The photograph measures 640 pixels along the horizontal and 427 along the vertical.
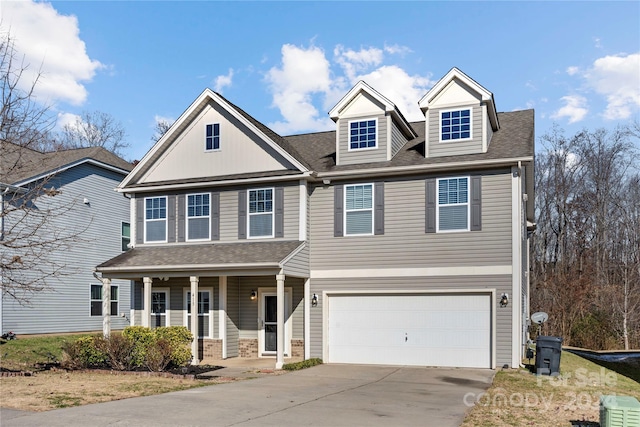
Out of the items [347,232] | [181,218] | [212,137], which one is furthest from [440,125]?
[181,218]

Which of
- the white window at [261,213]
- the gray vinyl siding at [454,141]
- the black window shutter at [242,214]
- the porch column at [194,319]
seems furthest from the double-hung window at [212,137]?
the gray vinyl siding at [454,141]

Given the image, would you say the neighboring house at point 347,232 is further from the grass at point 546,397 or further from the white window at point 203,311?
the grass at point 546,397

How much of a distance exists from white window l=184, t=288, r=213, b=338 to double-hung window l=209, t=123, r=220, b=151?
14.6 feet

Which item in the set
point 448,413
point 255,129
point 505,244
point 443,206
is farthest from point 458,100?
point 448,413

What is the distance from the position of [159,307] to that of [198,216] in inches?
129

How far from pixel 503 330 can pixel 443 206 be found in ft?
11.8

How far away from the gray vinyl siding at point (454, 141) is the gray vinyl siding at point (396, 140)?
1213mm

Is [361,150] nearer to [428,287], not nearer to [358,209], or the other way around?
[358,209]

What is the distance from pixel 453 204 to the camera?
1686cm

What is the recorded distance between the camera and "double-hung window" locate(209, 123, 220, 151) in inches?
764

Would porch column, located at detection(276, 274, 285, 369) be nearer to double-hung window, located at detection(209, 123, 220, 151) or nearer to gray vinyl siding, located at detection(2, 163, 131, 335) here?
double-hung window, located at detection(209, 123, 220, 151)

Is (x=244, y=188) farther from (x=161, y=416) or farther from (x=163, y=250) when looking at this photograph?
(x=161, y=416)

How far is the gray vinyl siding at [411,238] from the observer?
53.5 ft

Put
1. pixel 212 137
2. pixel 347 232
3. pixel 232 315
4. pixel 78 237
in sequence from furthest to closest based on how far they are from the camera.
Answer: pixel 78 237, pixel 212 137, pixel 232 315, pixel 347 232
